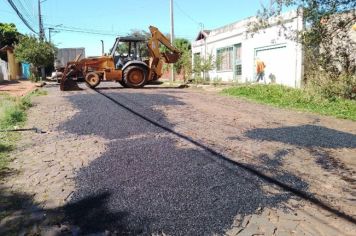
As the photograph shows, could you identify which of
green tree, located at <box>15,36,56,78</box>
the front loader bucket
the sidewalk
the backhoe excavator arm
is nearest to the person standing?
the backhoe excavator arm

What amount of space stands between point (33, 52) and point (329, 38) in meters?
25.7

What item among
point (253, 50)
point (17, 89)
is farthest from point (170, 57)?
point (17, 89)

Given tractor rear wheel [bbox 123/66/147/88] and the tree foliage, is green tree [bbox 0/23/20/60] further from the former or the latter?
the tree foliage

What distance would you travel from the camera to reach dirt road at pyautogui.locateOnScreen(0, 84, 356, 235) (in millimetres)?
3928

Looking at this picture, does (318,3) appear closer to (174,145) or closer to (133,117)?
(133,117)

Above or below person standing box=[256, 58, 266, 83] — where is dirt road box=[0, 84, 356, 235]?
below

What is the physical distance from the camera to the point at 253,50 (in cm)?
2148

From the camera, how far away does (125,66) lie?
64.5 ft

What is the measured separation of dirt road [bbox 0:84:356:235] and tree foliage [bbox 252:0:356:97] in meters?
4.31

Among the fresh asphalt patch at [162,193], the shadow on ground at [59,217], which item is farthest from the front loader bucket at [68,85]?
the shadow on ground at [59,217]

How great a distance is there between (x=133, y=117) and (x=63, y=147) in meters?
2.83

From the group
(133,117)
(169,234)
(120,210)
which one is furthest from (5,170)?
(133,117)

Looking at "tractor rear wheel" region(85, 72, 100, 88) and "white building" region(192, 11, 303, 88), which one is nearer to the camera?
"white building" region(192, 11, 303, 88)

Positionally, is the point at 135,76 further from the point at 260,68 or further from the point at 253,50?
the point at 253,50
